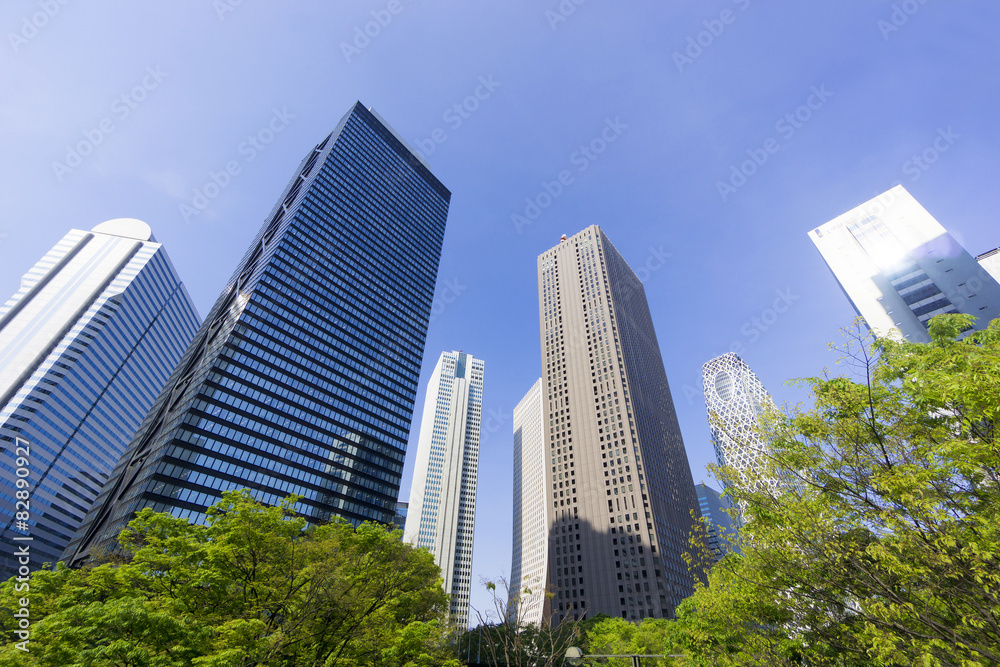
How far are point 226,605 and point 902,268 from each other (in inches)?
3116

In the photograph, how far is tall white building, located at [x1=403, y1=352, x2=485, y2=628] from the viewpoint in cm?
14500

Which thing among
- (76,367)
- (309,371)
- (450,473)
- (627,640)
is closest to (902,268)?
(627,640)

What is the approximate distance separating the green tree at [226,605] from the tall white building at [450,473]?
132917 millimetres

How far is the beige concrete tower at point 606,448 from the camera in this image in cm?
7269

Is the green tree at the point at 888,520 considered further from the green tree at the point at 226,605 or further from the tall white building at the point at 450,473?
the tall white building at the point at 450,473

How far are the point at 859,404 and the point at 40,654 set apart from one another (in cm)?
1954

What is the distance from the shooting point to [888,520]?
6.91m

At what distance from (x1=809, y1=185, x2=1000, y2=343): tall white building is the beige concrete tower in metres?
44.6

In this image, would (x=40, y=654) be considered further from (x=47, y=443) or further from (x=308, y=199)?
(x=47, y=443)

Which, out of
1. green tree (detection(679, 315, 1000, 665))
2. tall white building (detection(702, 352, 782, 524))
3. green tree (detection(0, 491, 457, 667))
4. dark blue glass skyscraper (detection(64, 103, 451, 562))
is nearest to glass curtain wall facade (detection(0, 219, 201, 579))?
dark blue glass skyscraper (detection(64, 103, 451, 562))

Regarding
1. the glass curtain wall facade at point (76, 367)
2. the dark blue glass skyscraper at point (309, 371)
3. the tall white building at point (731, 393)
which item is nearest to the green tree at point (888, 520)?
the dark blue glass skyscraper at point (309, 371)

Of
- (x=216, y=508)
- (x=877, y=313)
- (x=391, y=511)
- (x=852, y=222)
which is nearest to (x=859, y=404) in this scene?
(x=216, y=508)

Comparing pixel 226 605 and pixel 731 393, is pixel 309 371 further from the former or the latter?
pixel 731 393

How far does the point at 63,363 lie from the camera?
10012 centimetres
